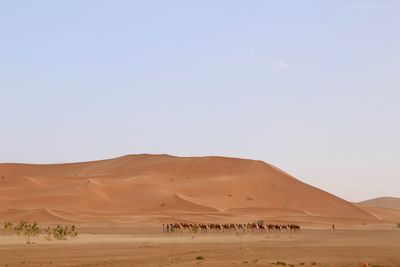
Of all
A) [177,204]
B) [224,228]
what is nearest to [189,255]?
[224,228]

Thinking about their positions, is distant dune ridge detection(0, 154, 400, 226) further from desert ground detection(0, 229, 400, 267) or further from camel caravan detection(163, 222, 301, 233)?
desert ground detection(0, 229, 400, 267)

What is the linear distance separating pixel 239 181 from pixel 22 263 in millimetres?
81661

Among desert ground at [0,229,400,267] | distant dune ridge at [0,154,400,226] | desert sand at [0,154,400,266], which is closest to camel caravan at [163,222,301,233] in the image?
desert sand at [0,154,400,266]

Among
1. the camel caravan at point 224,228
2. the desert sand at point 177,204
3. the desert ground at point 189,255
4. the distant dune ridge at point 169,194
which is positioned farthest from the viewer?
the distant dune ridge at point 169,194

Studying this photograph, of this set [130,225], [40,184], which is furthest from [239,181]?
[130,225]

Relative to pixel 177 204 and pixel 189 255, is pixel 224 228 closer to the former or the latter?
pixel 177 204

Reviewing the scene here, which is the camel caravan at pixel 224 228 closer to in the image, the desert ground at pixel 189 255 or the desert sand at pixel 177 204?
the desert sand at pixel 177 204

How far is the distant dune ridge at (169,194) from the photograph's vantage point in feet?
276

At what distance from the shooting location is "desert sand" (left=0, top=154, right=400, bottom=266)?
4778 centimetres

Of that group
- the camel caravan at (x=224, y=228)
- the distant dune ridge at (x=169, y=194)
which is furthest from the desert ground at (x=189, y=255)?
the distant dune ridge at (x=169, y=194)

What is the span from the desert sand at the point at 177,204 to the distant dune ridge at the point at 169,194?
12cm

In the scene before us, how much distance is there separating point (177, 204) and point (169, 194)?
5.34 metres

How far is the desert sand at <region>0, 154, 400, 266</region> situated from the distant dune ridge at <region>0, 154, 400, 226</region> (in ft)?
0.38

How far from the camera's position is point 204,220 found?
7775cm
